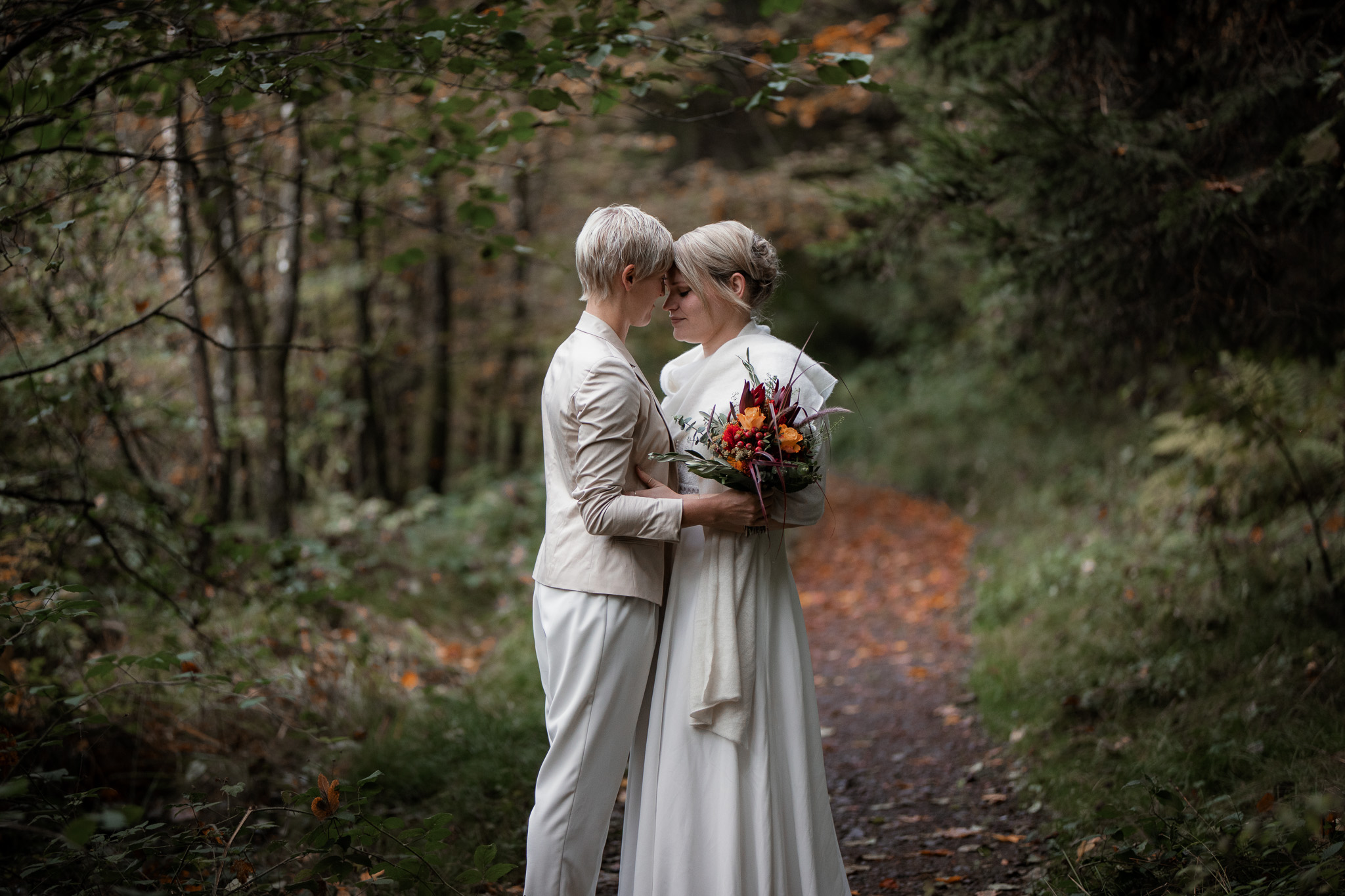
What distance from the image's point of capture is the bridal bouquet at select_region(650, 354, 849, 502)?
2.59 meters

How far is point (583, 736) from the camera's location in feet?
9.07

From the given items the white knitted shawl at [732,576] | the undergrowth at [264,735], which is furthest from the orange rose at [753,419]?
the undergrowth at [264,735]

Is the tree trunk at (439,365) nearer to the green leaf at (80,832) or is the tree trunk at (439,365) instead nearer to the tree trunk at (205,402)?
the tree trunk at (205,402)

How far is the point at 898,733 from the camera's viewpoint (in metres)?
5.31

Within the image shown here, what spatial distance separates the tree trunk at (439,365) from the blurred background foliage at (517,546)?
3.18m

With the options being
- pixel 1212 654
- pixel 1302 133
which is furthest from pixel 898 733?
pixel 1302 133

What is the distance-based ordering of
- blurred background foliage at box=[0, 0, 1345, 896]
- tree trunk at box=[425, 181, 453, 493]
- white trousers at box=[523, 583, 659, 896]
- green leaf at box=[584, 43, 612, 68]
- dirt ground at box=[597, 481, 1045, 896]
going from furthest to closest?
1. tree trunk at box=[425, 181, 453, 493]
2. dirt ground at box=[597, 481, 1045, 896]
3. green leaf at box=[584, 43, 612, 68]
4. blurred background foliage at box=[0, 0, 1345, 896]
5. white trousers at box=[523, 583, 659, 896]

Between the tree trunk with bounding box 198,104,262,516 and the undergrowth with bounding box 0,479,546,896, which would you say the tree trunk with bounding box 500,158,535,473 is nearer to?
the tree trunk with bounding box 198,104,262,516

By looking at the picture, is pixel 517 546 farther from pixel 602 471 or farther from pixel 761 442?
pixel 761 442

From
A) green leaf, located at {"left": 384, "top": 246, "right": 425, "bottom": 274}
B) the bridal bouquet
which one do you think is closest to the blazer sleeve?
the bridal bouquet

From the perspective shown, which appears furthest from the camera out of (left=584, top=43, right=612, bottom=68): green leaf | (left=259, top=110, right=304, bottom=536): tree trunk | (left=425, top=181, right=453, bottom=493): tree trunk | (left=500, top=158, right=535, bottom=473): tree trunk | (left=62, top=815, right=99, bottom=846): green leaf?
(left=500, top=158, right=535, bottom=473): tree trunk

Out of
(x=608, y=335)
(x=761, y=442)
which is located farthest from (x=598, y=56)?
(x=761, y=442)

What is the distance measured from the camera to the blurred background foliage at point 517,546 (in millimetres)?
3262

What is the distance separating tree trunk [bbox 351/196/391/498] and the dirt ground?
197 inches
